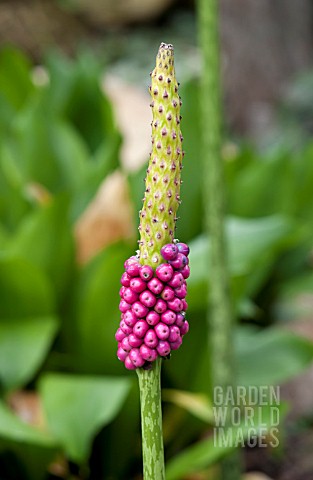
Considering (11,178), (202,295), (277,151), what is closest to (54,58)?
(11,178)

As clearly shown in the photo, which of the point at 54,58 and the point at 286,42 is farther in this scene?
the point at 286,42

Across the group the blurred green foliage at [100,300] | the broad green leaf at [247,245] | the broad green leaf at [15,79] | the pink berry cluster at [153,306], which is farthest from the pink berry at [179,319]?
the broad green leaf at [15,79]

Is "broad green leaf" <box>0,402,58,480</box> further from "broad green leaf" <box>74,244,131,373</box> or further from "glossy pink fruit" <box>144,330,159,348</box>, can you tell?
"glossy pink fruit" <box>144,330,159,348</box>

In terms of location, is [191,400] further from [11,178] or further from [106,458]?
[11,178]

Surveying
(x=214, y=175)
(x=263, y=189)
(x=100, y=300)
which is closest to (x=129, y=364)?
(x=214, y=175)

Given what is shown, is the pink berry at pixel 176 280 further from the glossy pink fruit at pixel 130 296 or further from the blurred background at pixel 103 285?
the blurred background at pixel 103 285

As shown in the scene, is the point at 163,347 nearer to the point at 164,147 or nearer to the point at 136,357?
the point at 136,357
